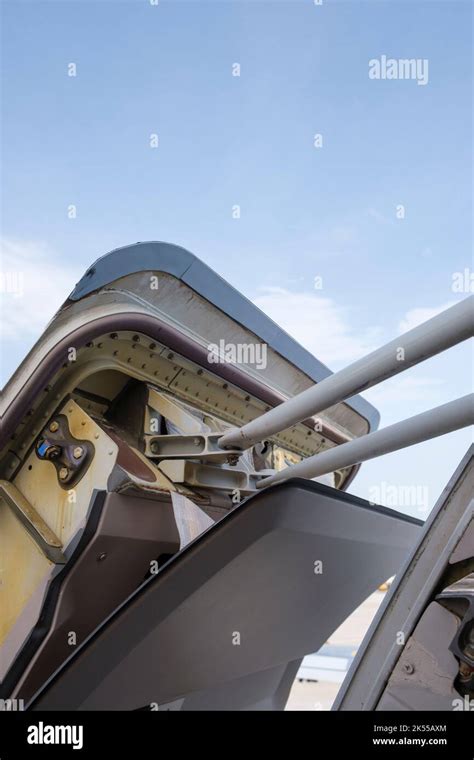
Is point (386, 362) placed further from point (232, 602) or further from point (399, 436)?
point (232, 602)

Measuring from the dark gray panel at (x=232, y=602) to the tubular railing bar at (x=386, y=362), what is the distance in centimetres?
27

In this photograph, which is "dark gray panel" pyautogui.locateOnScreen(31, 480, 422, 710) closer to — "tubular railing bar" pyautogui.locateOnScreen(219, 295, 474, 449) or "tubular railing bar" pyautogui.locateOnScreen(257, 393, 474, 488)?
"tubular railing bar" pyautogui.locateOnScreen(257, 393, 474, 488)

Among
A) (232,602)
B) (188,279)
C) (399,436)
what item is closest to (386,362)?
(399,436)

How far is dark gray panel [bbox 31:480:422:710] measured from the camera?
2.05 meters

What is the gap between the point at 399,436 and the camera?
73.0 inches

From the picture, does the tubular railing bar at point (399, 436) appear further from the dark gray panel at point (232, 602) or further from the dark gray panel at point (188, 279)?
the dark gray panel at point (188, 279)

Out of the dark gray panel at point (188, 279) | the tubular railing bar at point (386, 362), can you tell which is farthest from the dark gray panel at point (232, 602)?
the dark gray panel at point (188, 279)

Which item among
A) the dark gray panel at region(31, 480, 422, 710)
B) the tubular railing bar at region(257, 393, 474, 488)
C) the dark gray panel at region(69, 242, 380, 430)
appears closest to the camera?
the tubular railing bar at region(257, 393, 474, 488)

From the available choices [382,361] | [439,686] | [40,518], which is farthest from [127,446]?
[439,686]

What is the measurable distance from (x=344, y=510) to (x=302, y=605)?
633 mm

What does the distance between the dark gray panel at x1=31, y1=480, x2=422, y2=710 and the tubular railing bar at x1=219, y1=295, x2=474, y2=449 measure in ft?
0.87

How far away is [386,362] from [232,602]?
1.21m

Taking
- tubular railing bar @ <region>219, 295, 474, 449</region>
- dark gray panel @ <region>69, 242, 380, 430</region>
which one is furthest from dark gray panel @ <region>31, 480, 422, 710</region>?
dark gray panel @ <region>69, 242, 380, 430</region>

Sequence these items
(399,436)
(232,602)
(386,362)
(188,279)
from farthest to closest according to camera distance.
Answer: (188,279) → (232,602) → (399,436) → (386,362)
